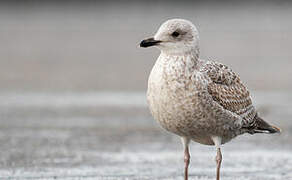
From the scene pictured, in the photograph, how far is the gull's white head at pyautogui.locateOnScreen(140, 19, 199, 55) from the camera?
801cm

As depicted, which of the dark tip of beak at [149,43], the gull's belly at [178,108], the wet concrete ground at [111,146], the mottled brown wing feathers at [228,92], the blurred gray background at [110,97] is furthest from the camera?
the blurred gray background at [110,97]

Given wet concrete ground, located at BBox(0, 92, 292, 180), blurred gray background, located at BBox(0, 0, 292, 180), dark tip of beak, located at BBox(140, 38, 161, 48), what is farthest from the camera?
blurred gray background, located at BBox(0, 0, 292, 180)

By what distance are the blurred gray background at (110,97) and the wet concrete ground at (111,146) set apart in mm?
12

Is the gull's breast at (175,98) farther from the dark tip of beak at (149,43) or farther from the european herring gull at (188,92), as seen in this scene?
the dark tip of beak at (149,43)

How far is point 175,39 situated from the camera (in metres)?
8.04

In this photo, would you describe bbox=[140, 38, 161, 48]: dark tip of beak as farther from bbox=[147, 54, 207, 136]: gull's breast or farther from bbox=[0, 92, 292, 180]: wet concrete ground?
bbox=[0, 92, 292, 180]: wet concrete ground

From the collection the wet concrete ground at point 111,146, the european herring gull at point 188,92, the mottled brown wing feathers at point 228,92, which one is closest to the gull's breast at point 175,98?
the european herring gull at point 188,92

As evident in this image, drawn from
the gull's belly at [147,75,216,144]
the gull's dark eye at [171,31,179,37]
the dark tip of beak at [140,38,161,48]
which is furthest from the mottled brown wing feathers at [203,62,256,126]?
the dark tip of beak at [140,38,161,48]

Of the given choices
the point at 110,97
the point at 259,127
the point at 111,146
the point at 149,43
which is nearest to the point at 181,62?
the point at 149,43

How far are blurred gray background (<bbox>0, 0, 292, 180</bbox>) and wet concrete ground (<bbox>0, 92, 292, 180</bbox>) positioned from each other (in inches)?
0.5

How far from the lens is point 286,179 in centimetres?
853

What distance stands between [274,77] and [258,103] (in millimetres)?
3723

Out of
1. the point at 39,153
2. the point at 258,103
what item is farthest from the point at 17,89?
the point at 39,153

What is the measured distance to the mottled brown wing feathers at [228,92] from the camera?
818 centimetres
